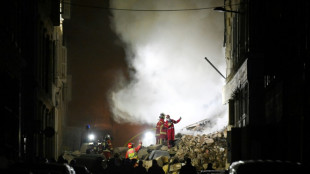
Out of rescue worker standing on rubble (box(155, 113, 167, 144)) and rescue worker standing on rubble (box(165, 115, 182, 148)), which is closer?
rescue worker standing on rubble (box(155, 113, 167, 144))

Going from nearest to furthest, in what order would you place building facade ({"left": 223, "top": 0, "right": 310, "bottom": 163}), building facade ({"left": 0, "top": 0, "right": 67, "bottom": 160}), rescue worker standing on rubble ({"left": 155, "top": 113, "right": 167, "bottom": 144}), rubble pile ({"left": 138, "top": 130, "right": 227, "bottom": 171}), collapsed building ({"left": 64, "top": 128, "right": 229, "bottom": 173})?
building facade ({"left": 223, "top": 0, "right": 310, "bottom": 163}), building facade ({"left": 0, "top": 0, "right": 67, "bottom": 160}), collapsed building ({"left": 64, "top": 128, "right": 229, "bottom": 173}), rubble pile ({"left": 138, "top": 130, "right": 227, "bottom": 171}), rescue worker standing on rubble ({"left": 155, "top": 113, "right": 167, "bottom": 144})

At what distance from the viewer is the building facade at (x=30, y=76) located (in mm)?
20500

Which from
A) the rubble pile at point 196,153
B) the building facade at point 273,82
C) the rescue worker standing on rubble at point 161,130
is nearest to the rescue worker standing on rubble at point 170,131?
the rescue worker standing on rubble at point 161,130

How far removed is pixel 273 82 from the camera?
2345 cm

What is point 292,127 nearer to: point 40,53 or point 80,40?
point 40,53

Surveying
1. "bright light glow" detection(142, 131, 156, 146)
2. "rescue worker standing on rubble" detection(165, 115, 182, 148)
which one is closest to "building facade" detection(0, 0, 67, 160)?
"rescue worker standing on rubble" detection(165, 115, 182, 148)

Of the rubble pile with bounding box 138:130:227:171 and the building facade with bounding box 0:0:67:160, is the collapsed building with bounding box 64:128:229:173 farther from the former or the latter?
the building facade with bounding box 0:0:67:160

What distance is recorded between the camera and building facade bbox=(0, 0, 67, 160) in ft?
67.3

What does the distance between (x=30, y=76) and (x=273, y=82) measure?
34.0ft

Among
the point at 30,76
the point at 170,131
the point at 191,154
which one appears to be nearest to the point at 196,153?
the point at 191,154

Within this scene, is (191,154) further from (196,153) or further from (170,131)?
(170,131)

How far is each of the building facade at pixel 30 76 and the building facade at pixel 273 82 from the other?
8.30m

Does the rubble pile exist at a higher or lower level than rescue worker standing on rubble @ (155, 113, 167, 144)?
lower

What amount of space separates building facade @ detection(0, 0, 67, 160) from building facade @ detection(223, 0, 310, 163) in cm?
830
